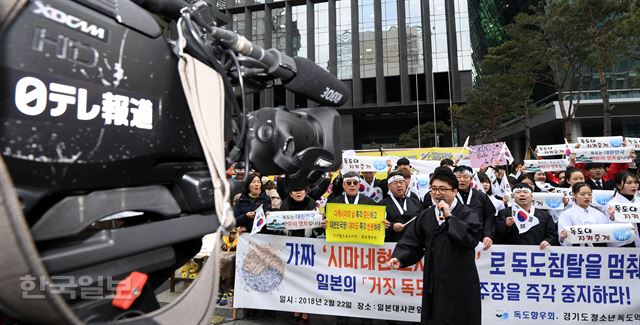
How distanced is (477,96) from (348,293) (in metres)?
22.3

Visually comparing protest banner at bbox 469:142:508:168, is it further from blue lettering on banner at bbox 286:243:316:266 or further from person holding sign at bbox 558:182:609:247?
blue lettering on banner at bbox 286:243:316:266

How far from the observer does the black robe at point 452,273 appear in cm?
336

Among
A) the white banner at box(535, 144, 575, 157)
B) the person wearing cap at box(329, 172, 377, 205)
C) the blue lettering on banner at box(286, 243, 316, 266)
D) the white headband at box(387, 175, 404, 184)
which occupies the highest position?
the white banner at box(535, 144, 575, 157)

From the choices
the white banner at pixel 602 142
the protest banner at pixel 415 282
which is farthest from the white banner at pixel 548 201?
the white banner at pixel 602 142

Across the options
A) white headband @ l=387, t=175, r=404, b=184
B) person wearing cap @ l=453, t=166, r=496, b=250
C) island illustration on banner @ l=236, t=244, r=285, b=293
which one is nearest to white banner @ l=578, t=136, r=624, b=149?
person wearing cap @ l=453, t=166, r=496, b=250

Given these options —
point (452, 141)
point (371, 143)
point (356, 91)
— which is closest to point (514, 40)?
point (452, 141)

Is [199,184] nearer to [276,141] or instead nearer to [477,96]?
[276,141]

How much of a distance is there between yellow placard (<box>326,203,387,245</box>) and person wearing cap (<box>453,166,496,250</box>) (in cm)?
100

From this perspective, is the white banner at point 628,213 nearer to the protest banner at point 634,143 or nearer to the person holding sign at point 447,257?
the person holding sign at point 447,257

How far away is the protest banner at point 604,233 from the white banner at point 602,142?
3955mm

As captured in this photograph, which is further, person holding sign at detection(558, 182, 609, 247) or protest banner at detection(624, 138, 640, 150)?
protest banner at detection(624, 138, 640, 150)

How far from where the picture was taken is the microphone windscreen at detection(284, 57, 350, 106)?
1.60 meters

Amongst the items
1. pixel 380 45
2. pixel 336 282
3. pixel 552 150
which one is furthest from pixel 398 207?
pixel 380 45

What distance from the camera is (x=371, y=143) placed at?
41000mm
